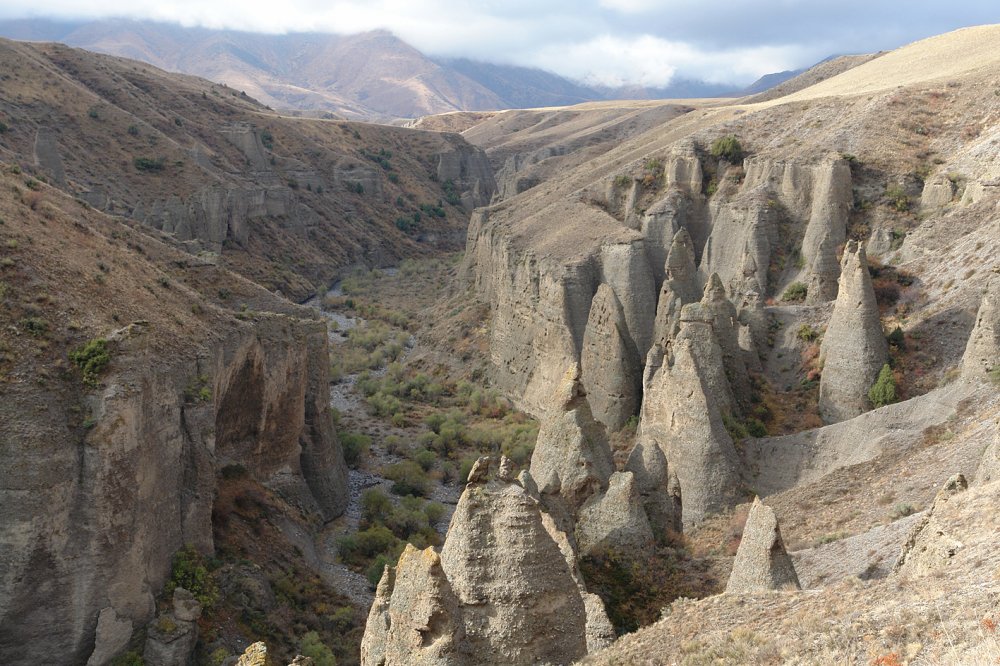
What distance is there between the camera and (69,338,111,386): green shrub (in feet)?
58.8

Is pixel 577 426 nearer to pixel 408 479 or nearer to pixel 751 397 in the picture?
pixel 751 397

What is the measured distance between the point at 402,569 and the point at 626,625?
6809 mm

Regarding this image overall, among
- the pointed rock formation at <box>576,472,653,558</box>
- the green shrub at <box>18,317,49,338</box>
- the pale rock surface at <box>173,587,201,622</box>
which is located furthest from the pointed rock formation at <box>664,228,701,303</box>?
the green shrub at <box>18,317,49,338</box>

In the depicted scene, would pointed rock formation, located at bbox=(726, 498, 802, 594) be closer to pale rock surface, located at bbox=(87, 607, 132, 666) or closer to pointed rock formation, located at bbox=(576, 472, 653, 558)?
pointed rock formation, located at bbox=(576, 472, 653, 558)

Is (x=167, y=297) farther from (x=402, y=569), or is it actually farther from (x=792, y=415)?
(x=792, y=415)

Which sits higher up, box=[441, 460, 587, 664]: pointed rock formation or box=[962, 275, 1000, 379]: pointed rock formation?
box=[962, 275, 1000, 379]: pointed rock formation

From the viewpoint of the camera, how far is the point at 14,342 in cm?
1783

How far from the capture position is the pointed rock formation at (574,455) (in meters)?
20.9

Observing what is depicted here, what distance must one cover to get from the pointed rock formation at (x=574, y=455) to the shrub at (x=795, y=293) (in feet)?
51.8

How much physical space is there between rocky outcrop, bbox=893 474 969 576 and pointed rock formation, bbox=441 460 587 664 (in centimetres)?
448

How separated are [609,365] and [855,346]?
919 centimetres

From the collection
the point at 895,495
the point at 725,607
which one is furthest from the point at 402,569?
the point at 895,495

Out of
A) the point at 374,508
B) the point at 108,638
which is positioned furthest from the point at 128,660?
the point at 374,508

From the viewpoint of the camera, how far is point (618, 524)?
19.4 m
